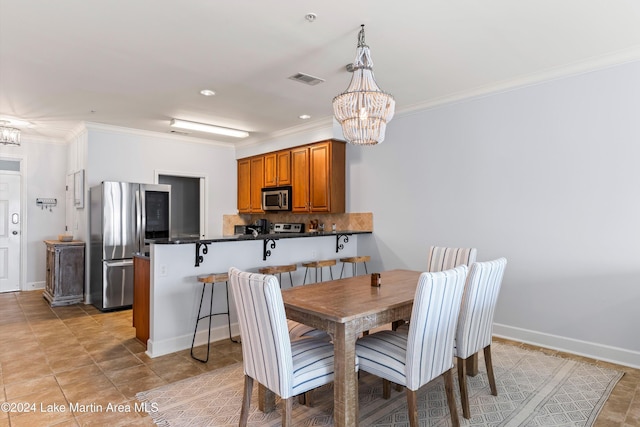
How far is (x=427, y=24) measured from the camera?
264 cm

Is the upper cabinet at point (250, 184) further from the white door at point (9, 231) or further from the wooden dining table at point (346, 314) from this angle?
the wooden dining table at point (346, 314)

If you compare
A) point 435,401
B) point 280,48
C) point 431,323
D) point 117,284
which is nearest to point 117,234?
point 117,284

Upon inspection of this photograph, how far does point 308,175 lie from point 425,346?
382 cm

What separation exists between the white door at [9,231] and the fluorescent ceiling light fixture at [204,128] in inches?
130

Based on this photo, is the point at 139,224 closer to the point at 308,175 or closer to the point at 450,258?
the point at 308,175

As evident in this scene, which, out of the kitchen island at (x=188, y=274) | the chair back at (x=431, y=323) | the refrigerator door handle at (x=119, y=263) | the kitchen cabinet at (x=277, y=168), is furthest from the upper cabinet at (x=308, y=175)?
the chair back at (x=431, y=323)

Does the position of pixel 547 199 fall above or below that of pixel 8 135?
below

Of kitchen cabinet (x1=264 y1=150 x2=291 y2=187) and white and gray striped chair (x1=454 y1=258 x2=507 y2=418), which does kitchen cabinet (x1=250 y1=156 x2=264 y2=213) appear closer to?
kitchen cabinet (x1=264 y1=150 x2=291 y2=187)

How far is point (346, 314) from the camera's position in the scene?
6.45 ft

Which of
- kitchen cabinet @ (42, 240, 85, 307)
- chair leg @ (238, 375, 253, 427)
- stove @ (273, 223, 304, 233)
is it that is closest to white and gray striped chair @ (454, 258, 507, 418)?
chair leg @ (238, 375, 253, 427)

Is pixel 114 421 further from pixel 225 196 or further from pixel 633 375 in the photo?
pixel 225 196

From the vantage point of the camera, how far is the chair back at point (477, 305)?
229 cm

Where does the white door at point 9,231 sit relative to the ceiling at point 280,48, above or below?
below

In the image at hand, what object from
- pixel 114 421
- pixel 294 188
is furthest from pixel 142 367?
pixel 294 188
